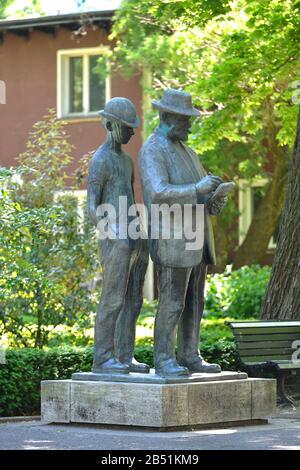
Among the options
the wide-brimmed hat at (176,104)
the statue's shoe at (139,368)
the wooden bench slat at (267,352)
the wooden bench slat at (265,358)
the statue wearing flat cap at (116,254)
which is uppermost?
the wide-brimmed hat at (176,104)

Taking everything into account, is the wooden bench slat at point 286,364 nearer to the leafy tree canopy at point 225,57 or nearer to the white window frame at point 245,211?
the leafy tree canopy at point 225,57

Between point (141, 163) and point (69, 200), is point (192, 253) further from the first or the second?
point (69, 200)

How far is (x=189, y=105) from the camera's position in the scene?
1127 cm

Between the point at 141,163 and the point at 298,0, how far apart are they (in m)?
7.55

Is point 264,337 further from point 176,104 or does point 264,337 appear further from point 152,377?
point 176,104

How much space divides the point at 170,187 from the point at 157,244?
0.48 metres

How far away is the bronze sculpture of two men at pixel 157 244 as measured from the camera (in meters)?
11.0

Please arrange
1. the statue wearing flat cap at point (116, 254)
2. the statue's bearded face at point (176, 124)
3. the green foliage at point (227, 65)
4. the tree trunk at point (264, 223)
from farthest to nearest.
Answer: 1. the tree trunk at point (264, 223)
2. the green foliage at point (227, 65)
3. the statue's bearded face at point (176, 124)
4. the statue wearing flat cap at point (116, 254)

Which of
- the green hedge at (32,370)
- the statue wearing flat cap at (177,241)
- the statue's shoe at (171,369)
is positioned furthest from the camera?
the green hedge at (32,370)

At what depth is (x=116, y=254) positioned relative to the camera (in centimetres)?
1112

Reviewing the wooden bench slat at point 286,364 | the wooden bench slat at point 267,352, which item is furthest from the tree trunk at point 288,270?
the wooden bench slat at point 286,364

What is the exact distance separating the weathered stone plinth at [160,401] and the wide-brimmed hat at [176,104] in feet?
7.15

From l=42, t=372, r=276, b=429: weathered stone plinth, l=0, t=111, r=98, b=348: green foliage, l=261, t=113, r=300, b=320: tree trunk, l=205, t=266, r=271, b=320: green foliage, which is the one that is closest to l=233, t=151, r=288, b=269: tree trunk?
l=205, t=266, r=271, b=320: green foliage
